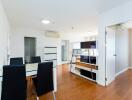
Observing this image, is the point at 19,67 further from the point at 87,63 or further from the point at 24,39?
the point at 24,39

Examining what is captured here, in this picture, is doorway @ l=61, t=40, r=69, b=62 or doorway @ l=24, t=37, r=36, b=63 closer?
doorway @ l=24, t=37, r=36, b=63

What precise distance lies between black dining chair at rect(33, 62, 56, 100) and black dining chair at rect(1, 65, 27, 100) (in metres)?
0.30

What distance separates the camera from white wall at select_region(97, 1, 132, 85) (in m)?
2.71

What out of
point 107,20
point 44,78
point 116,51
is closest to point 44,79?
point 44,78

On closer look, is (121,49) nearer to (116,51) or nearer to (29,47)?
(116,51)

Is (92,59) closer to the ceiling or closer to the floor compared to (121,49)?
closer to the floor

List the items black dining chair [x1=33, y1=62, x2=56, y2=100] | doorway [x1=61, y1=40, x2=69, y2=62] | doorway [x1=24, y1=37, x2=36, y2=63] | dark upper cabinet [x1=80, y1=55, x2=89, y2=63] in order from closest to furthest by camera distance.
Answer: black dining chair [x1=33, y1=62, x2=56, y2=100] < dark upper cabinet [x1=80, y1=55, x2=89, y2=63] < doorway [x1=24, y1=37, x2=36, y2=63] < doorway [x1=61, y1=40, x2=69, y2=62]

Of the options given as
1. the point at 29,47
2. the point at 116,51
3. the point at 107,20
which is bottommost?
the point at 116,51

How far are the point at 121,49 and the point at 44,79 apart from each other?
175 inches

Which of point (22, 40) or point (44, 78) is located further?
point (22, 40)

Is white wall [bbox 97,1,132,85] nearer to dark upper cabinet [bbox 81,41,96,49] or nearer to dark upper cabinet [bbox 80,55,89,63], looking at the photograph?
dark upper cabinet [bbox 81,41,96,49]

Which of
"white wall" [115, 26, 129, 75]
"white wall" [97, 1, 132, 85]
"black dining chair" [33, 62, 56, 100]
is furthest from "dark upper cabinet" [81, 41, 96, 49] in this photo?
"black dining chair" [33, 62, 56, 100]

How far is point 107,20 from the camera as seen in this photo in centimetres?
330

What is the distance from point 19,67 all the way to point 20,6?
73.8 inches
